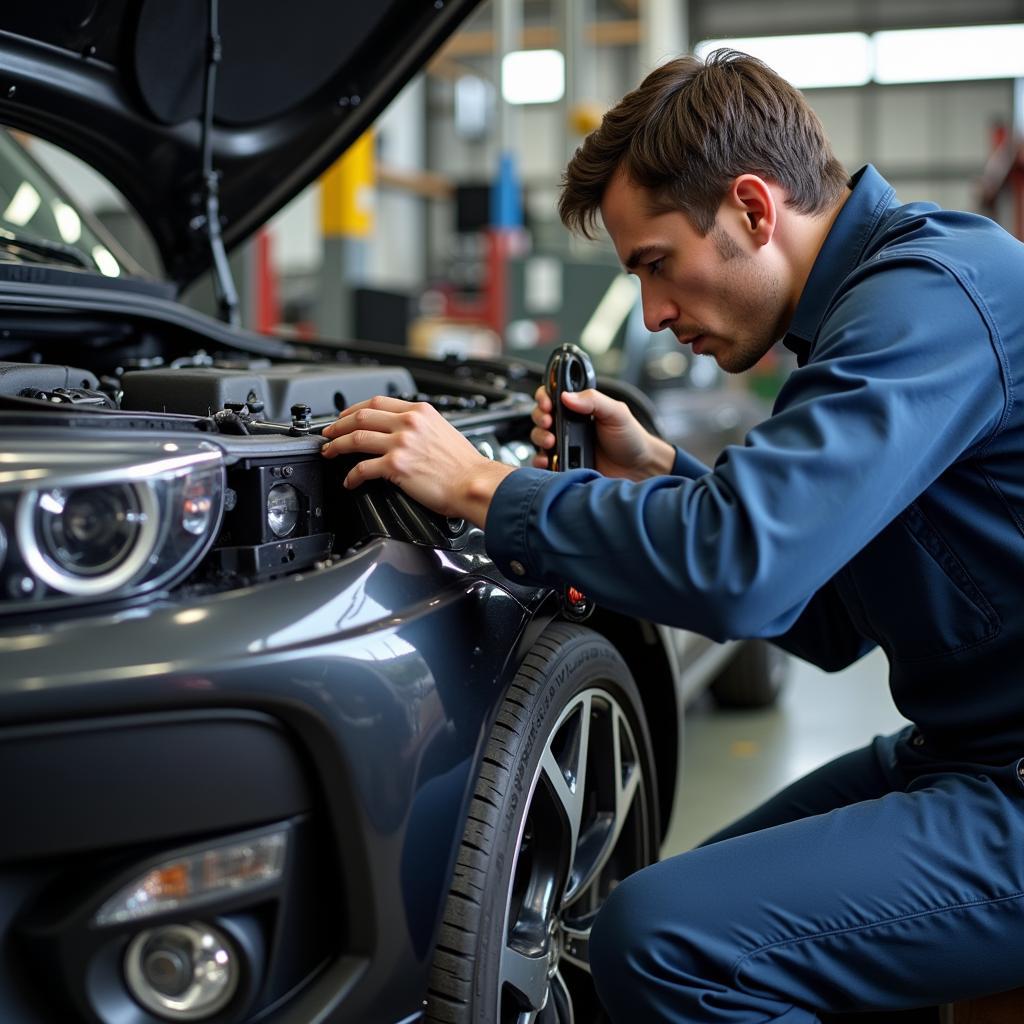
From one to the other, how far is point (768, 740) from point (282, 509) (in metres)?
2.51

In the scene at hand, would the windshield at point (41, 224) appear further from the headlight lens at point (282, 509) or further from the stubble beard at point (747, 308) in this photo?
the stubble beard at point (747, 308)

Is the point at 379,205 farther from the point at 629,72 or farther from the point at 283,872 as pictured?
the point at 283,872

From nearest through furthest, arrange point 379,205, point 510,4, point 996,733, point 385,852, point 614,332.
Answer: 1. point 385,852
2. point 996,733
3. point 614,332
4. point 510,4
5. point 379,205

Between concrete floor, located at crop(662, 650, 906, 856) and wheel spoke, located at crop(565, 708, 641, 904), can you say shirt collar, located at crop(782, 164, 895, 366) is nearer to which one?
wheel spoke, located at crop(565, 708, 641, 904)

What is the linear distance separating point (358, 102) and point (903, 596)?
1616mm

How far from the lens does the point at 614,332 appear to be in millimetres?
3949

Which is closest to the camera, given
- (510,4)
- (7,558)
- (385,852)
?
(7,558)

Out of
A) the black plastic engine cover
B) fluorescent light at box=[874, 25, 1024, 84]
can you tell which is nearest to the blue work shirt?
the black plastic engine cover

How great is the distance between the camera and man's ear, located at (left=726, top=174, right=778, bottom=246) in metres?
1.35

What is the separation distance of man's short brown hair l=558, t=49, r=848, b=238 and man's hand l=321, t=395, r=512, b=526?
0.37m

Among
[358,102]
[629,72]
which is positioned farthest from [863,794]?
[629,72]

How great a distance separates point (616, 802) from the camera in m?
1.68

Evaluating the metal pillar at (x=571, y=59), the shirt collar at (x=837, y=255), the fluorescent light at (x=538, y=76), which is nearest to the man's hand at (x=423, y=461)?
the shirt collar at (x=837, y=255)

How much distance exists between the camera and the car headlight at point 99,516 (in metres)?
1.00
